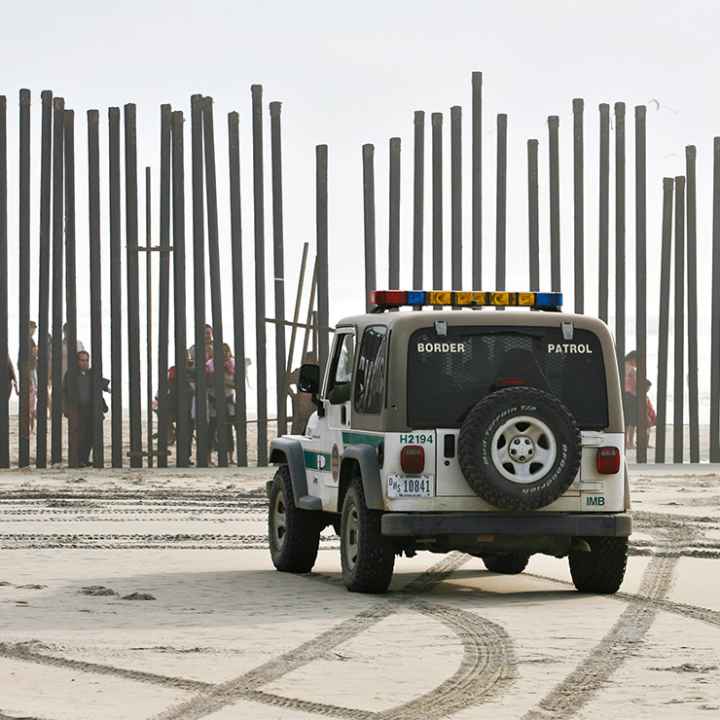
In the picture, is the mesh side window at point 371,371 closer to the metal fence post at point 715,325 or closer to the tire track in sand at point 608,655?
the tire track in sand at point 608,655

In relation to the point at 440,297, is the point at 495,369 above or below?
below

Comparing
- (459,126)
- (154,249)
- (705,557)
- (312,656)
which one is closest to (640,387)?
(459,126)

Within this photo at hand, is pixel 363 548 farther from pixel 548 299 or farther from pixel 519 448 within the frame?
pixel 548 299

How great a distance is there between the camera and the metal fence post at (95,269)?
24.9m

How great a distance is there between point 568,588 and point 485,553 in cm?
63

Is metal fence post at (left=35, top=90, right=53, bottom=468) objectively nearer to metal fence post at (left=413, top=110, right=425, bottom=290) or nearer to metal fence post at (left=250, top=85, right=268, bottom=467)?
metal fence post at (left=250, top=85, right=268, bottom=467)

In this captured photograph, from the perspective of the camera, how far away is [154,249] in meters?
25.1

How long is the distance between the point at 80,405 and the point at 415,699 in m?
17.8

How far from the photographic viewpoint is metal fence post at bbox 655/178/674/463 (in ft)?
84.7

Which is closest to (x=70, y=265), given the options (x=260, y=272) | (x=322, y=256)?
(x=260, y=272)

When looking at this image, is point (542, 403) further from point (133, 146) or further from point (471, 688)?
point (133, 146)

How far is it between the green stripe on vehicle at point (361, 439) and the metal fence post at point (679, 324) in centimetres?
1403

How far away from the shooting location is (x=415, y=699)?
26.6 feet

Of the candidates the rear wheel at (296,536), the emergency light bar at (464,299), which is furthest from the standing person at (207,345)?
the emergency light bar at (464,299)
